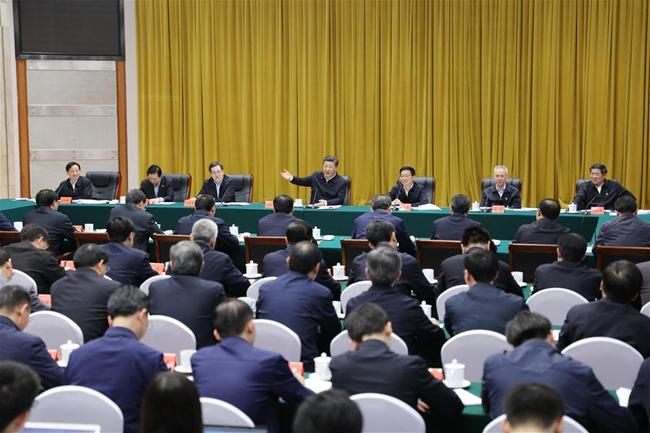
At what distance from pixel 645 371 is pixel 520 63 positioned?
8832mm

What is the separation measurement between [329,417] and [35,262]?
4.27 m

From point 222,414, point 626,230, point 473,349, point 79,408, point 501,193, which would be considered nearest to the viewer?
point 222,414

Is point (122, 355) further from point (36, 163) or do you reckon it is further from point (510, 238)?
point (36, 163)

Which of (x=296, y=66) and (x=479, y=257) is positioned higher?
(x=296, y=66)

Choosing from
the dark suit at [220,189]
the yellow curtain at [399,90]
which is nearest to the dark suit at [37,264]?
the dark suit at [220,189]

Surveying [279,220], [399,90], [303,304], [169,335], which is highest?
[399,90]

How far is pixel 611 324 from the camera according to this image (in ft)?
13.2

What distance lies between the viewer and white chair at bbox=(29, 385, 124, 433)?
297 centimetres

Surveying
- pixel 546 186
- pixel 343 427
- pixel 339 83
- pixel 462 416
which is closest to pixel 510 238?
pixel 546 186

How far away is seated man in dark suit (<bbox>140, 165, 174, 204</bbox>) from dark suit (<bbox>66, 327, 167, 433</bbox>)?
6.74 meters

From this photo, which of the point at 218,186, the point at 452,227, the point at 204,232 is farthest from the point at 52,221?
the point at 452,227

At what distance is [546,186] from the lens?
11.8m

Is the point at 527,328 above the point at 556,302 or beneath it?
above

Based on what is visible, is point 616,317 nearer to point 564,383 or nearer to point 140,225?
point 564,383
